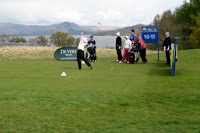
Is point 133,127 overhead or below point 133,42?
below

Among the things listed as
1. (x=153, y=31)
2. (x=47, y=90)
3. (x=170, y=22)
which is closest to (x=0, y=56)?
(x=153, y=31)

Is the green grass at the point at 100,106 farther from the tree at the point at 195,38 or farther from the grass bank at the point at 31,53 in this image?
the tree at the point at 195,38

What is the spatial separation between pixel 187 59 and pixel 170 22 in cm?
5539

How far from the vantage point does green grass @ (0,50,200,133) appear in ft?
24.6

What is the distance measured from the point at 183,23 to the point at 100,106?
77617mm

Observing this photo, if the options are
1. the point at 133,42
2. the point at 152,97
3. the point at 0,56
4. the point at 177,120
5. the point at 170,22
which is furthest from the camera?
the point at 170,22

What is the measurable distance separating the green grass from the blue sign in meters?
12.3

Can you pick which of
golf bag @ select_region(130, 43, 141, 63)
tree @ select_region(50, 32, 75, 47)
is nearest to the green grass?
golf bag @ select_region(130, 43, 141, 63)

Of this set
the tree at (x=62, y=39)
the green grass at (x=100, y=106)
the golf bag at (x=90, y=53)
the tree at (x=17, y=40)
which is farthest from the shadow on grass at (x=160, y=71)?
the tree at (x=17, y=40)

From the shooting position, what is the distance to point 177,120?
7.95m

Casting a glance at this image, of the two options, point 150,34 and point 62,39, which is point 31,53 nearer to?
point 62,39

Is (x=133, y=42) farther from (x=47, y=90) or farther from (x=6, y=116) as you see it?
(x=6, y=116)

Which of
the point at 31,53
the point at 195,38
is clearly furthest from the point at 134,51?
the point at 195,38

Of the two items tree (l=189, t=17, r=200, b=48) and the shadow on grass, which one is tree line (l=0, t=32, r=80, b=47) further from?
the shadow on grass
